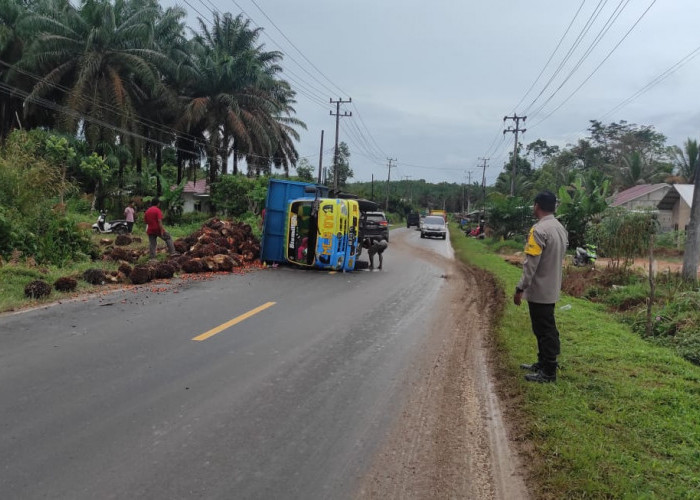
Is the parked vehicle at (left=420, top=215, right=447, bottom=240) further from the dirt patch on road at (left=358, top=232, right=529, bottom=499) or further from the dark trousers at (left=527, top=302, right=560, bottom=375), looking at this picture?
the dark trousers at (left=527, top=302, right=560, bottom=375)

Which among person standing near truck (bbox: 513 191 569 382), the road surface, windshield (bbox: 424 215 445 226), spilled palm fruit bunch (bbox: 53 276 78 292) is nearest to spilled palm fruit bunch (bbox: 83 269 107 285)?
spilled palm fruit bunch (bbox: 53 276 78 292)

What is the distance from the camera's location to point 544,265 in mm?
5371

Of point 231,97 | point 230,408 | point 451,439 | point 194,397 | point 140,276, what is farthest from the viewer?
point 231,97

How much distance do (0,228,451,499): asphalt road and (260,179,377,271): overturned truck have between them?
17.1 feet

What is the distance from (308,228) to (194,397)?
9.80 meters

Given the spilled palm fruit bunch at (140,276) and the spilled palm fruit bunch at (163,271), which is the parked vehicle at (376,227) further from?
the spilled palm fruit bunch at (140,276)

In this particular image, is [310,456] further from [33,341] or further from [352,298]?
[352,298]

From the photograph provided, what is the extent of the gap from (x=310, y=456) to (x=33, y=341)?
4.35 m

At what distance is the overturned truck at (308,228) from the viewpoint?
14.0 meters

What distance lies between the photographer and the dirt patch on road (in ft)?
11.4

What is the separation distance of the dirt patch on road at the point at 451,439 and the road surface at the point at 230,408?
0.02 meters

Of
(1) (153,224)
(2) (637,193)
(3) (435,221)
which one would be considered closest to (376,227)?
(3) (435,221)

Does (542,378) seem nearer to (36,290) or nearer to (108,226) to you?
(36,290)

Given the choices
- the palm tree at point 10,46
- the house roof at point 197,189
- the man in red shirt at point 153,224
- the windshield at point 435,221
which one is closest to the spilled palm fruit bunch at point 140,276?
the man in red shirt at point 153,224
